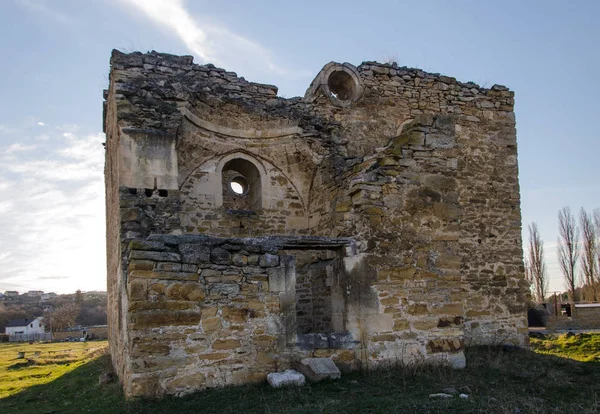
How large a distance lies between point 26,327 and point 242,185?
66.1m

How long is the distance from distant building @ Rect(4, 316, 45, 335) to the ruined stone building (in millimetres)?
64572

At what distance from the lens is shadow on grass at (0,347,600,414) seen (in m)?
5.49

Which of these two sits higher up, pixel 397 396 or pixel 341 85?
pixel 341 85

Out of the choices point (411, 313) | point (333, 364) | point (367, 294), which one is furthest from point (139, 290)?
point (411, 313)

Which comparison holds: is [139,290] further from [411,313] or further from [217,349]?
[411,313]

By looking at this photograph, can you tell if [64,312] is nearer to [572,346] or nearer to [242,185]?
[242,185]

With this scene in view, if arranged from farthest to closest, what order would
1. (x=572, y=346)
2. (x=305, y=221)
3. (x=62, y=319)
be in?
(x=62, y=319) < (x=572, y=346) < (x=305, y=221)

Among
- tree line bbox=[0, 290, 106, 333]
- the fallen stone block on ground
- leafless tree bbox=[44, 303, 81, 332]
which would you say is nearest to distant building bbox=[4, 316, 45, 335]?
tree line bbox=[0, 290, 106, 333]

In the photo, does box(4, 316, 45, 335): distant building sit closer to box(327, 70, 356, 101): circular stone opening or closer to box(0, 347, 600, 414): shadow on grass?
box(327, 70, 356, 101): circular stone opening

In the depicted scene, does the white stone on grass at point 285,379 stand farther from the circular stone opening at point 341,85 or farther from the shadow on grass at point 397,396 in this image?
the circular stone opening at point 341,85

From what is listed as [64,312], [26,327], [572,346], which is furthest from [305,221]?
[26,327]

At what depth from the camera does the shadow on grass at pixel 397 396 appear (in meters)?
5.49

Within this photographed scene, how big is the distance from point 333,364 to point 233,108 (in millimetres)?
6135

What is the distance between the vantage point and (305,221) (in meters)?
11.6
